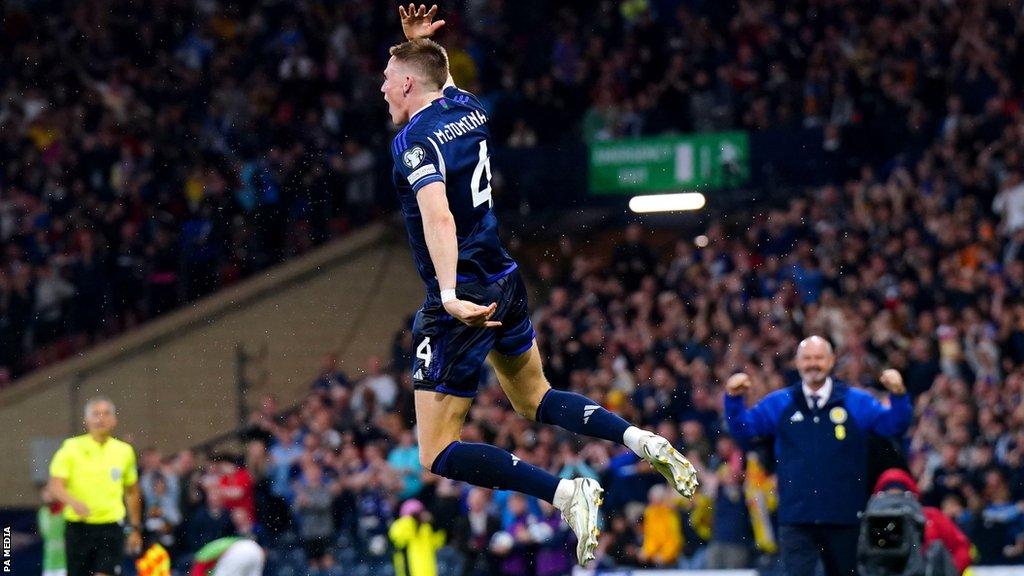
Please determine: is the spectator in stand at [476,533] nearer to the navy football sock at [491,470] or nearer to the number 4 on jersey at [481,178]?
the navy football sock at [491,470]

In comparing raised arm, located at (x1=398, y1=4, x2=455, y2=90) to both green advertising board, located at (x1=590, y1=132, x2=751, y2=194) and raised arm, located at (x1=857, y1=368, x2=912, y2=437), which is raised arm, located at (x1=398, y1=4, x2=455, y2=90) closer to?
raised arm, located at (x1=857, y1=368, x2=912, y2=437)

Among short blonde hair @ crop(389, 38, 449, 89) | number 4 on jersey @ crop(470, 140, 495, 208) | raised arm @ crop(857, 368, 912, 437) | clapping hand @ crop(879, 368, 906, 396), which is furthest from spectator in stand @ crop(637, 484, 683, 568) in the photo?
short blonde hair @ crop(389, 38, 449, 89)

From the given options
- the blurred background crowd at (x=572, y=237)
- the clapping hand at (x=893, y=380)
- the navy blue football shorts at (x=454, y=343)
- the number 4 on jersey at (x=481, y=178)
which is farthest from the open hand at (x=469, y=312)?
the blurred background crowd at (x=572, y=237)

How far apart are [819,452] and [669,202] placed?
10.3 m

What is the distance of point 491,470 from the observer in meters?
7.10

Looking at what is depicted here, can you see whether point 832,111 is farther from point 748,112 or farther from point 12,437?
point 12,437

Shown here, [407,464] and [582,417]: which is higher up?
[407,464]

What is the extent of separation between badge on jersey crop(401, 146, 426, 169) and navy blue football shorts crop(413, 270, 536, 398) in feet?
1.96

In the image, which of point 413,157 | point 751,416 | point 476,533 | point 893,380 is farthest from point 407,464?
point 413,157

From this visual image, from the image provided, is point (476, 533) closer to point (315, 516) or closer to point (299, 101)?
point (315, 516)

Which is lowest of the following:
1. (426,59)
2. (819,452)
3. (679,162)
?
(819,452)

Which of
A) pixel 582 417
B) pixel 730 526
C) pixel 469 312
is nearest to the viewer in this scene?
pixel 469 312

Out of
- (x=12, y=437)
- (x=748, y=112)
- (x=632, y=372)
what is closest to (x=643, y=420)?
(x=632, y=372)

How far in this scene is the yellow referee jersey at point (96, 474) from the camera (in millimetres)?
12062
